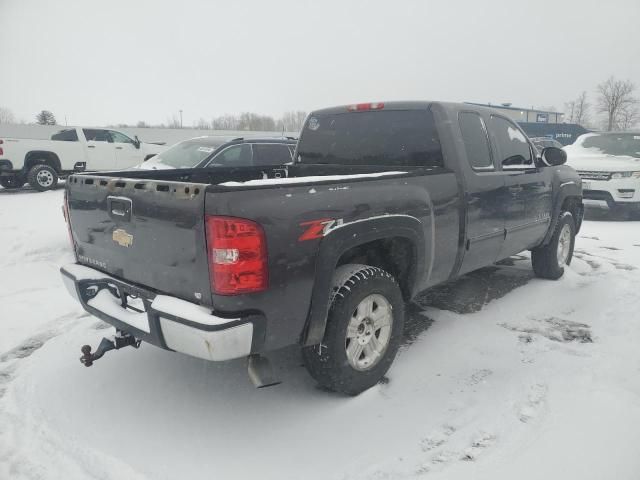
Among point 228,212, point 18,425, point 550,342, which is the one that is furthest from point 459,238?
point 18,425

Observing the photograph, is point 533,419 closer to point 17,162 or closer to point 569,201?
point 569,201

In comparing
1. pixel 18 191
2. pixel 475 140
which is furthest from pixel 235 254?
pixel 18 191

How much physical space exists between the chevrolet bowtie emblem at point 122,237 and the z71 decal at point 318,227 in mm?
1032

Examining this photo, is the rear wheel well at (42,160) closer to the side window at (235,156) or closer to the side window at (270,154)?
the side window at (235,156)

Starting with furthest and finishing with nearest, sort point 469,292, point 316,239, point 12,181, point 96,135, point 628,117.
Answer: point 628,117 < point 96,135 < point 12,181 < point 469,292 < point 316,239

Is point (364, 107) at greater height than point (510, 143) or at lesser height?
greater

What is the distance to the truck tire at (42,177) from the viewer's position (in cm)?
1267

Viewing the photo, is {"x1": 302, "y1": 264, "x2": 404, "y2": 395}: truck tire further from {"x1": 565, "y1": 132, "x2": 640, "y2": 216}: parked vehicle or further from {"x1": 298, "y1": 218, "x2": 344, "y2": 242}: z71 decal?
{"x1": 565, "y1": 132, "x2": 640, "y2": 216}: parked vehicle

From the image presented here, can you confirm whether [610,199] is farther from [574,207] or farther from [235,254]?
[235,254]

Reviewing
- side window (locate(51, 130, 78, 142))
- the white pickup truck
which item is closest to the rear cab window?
the white pickup truck

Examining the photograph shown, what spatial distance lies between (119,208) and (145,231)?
1.00 ft

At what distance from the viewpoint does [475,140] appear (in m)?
4.09

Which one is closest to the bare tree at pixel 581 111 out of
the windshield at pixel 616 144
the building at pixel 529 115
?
the building at pixel 529 115

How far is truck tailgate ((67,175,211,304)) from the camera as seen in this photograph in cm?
239
